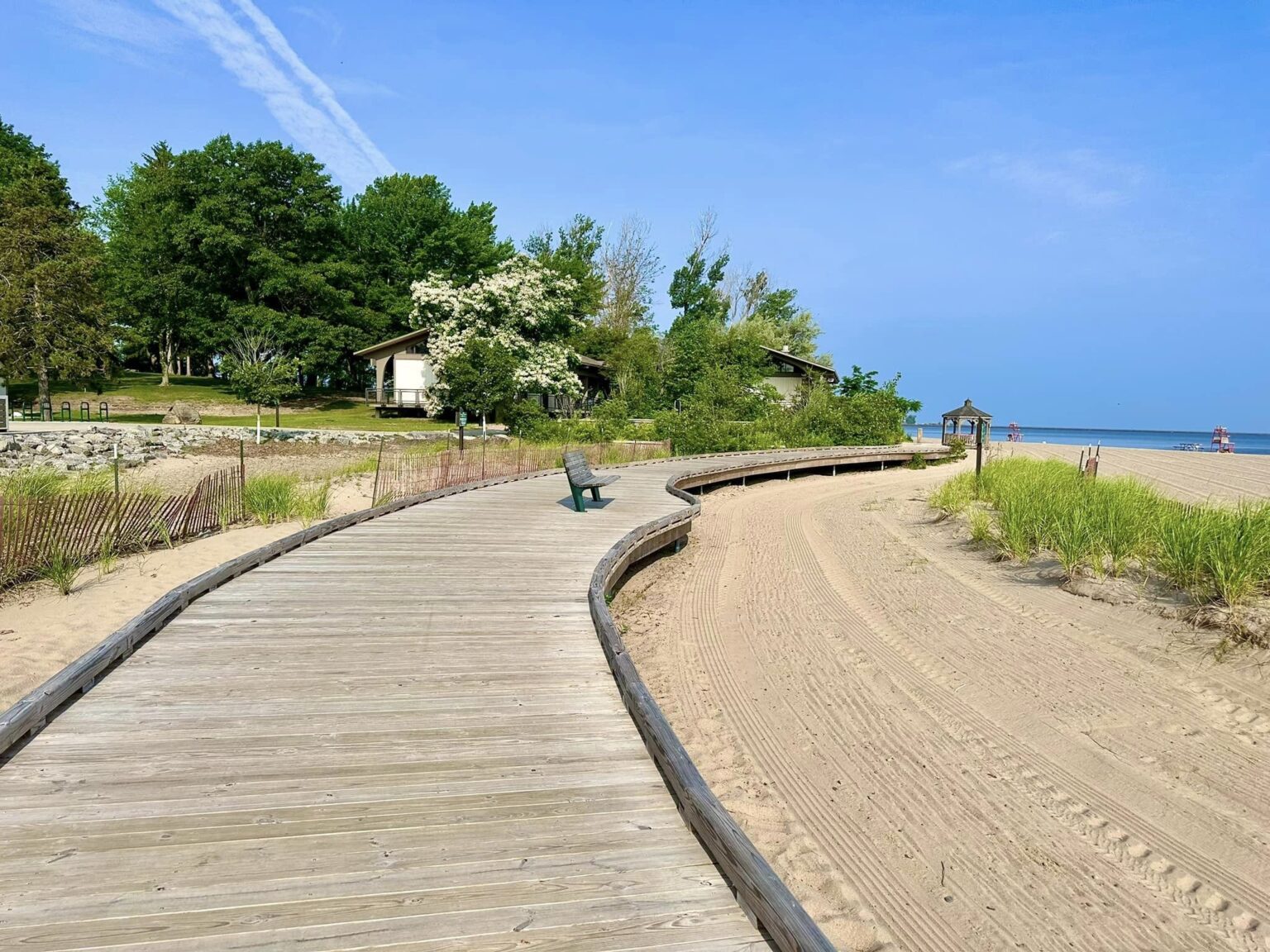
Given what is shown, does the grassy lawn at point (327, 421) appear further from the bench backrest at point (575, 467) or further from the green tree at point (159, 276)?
the bench backrest at point (575, 467)

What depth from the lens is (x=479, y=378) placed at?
2559 cm

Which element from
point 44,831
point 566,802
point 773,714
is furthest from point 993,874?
point 44,831

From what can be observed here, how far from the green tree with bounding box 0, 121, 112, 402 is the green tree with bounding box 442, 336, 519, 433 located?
17.0 meters

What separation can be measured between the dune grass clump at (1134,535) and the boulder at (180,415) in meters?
32.1

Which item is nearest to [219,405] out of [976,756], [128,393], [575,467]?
[128,393]

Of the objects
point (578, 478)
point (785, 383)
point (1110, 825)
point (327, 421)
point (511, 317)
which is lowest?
point (1110, 825)

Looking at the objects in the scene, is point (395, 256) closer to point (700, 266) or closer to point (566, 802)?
point (700, 266)

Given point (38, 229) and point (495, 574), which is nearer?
point (495, 574)

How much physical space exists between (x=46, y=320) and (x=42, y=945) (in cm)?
3679

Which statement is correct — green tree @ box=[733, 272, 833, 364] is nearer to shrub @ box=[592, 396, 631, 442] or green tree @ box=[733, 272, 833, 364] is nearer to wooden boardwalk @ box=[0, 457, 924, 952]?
shrub @ box=[592, 396, 631, 442]

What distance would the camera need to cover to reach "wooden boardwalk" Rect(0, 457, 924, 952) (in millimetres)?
2461

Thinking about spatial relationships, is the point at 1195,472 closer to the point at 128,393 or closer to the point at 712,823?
the point at 712,823

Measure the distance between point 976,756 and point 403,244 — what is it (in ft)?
162

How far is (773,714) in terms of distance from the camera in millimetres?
6258
